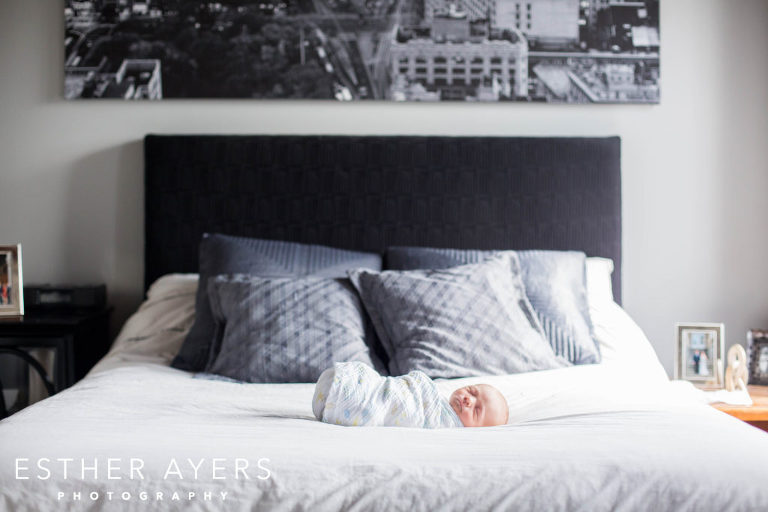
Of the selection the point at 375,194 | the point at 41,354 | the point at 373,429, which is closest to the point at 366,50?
the point at 375,194

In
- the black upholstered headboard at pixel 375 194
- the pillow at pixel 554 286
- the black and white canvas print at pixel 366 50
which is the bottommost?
the pillow at pixel 554 286

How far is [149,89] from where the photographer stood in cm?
311

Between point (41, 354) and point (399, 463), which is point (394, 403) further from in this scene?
point (41, 354)

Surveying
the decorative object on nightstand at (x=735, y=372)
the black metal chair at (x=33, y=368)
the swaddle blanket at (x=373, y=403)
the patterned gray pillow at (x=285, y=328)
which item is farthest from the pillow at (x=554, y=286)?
the black metal chair at (x=33, y=368)

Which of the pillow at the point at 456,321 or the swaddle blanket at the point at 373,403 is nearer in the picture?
the swaddle blanket at the point at 373,403

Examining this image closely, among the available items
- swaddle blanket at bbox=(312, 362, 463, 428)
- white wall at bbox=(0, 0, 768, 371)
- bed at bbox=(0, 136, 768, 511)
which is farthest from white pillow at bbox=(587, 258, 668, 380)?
swaddle blanket at bbox=(312, 362, 463, 428)

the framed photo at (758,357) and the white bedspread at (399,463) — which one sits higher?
the white bedspread at (399,463)

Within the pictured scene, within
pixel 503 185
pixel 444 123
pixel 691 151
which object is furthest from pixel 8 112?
pixel 691 151

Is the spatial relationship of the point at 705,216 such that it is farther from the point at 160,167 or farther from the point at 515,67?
the point at 160,167

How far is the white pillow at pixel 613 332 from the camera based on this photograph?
102 inches

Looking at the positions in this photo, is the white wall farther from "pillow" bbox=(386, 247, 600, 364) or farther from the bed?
"pillow" bbox=(386, 247, 600, 364)

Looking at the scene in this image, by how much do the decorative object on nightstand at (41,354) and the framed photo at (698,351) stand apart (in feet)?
7.13

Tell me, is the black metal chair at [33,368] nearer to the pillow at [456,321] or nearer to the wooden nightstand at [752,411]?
the pillow at [456,321]

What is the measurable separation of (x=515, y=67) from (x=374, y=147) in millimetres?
658
